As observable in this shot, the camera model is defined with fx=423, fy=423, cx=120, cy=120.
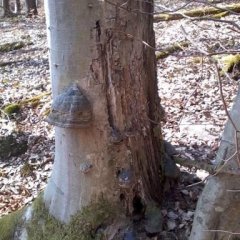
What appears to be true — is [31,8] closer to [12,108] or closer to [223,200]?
[12,108]

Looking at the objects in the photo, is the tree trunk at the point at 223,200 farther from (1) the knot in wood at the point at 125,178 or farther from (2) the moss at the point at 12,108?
(2) the moss at the point at 12,108

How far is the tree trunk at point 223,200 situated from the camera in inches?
86.6

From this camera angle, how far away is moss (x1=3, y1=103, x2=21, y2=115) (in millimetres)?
5492

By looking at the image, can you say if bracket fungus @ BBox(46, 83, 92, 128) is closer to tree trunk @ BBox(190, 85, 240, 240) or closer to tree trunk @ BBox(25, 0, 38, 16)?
tree trunk @ BBox(190, 85, 240, 240)

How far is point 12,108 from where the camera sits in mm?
5520

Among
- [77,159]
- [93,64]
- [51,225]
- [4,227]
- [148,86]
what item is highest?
[93,64]

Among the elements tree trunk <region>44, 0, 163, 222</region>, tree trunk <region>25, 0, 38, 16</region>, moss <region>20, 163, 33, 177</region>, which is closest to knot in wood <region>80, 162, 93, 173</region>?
tree trunk <region>44, 0, 163, 222</region>

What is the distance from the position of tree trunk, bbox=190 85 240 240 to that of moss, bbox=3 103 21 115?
3.59 meters

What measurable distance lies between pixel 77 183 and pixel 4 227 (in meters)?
0.95

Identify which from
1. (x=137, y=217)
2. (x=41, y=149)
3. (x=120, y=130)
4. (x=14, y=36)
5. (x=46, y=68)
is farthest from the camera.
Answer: (x=14, y=36)

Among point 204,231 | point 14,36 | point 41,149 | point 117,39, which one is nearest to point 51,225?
point 204,231

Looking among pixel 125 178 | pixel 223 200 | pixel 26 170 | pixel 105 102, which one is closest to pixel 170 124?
pixel 26 170

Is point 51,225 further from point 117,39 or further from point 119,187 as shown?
point 117,39

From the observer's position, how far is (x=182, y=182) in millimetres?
Answer: 3217
